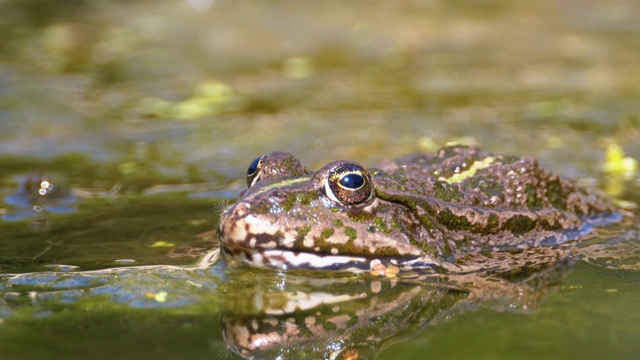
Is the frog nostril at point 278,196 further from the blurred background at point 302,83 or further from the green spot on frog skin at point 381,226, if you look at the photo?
the blurred background at point 302,83

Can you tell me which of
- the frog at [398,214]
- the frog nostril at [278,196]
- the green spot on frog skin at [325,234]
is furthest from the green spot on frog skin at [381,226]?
the frog nostril at [278,196]

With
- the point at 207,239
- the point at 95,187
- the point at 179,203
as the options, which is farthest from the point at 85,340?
the point at 95,187

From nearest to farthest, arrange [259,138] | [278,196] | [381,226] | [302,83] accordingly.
Result: [278,196], [381,226], [259,138], [302,83]

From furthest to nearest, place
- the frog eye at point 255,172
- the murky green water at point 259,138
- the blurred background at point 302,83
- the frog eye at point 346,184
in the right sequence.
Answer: the blurred background at point 302,83 → the frog eye at point 255,172 → the frog eye at point 346,184 → the murky green water at point 259,138

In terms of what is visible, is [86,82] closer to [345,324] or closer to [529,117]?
[529,117]

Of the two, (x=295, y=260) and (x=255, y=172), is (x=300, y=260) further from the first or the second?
(x=255, y=172)

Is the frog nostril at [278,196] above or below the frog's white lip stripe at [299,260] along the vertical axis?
above

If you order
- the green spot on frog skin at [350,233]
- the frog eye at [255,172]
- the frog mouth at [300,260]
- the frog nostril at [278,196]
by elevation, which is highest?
the frog eye at [255,172]

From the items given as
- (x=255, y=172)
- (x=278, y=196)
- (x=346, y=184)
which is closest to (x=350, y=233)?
(x=346, y=184)
